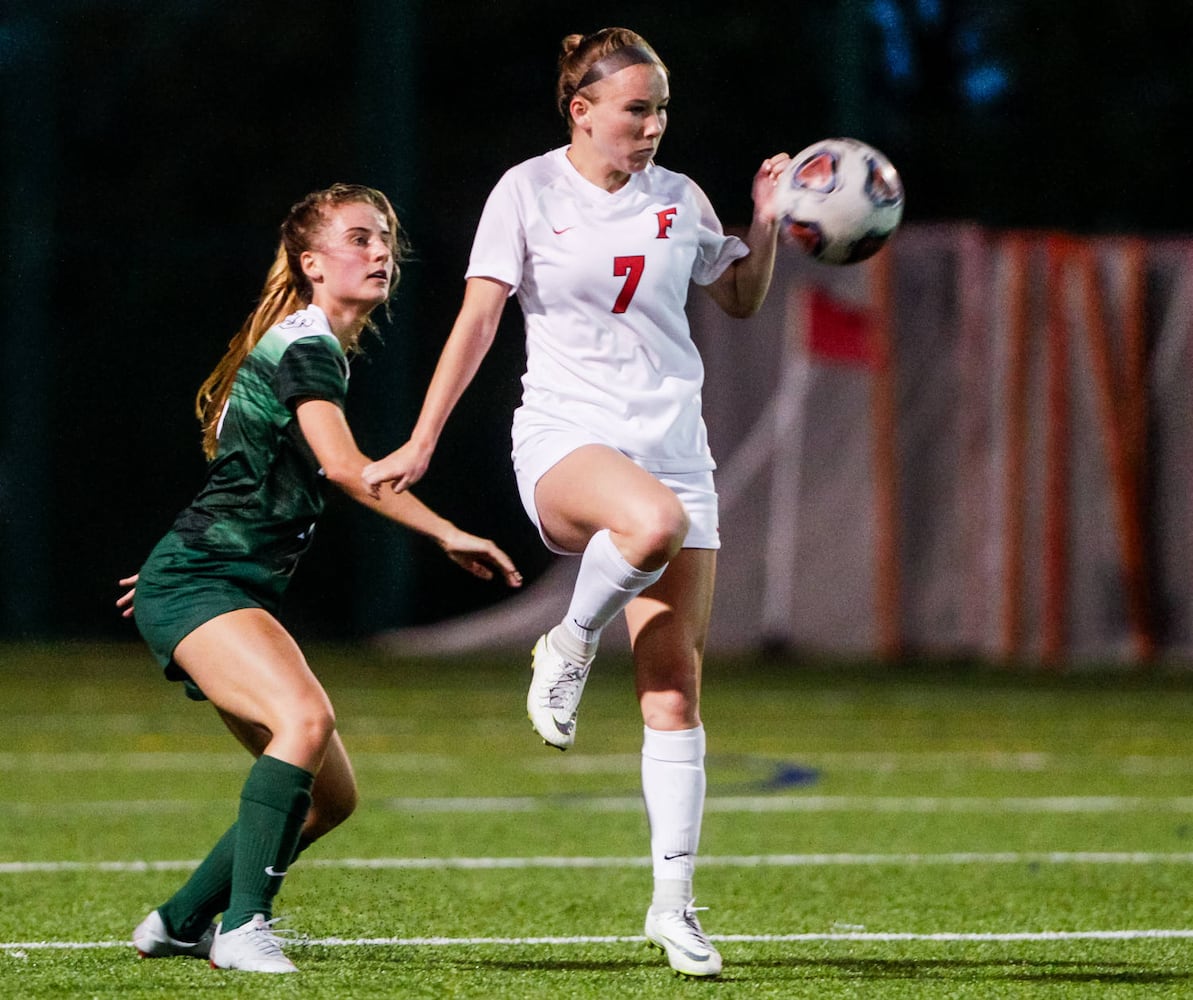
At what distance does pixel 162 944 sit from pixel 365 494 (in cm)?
121

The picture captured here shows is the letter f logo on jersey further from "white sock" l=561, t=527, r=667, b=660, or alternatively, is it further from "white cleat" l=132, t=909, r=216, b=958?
"white cleat" l=132, t=909, r=216, b=958

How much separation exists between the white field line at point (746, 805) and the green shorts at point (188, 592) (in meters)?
3.67

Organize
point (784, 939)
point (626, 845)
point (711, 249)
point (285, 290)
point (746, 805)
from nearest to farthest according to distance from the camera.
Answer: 1. point (285, 290)
2. point (711, 249)
3. point (784, 939)
4. point (626, 845)
5. point (746, 805)

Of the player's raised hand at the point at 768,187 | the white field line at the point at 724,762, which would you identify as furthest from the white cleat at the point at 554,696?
the white field line at the point at 724,762

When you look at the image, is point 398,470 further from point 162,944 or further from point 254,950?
point 162,944

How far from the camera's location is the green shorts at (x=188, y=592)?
4.76 metres

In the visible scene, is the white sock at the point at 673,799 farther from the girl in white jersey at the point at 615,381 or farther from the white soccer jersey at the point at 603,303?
the white soccer jersey at the point at 603,303

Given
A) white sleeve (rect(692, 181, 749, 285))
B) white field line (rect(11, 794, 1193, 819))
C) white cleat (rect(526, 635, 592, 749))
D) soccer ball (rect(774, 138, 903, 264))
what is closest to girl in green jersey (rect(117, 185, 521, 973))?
white cleat (rect(526, 635, 592, 749))

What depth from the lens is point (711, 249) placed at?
5195mm

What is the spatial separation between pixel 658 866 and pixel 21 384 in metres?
13.5

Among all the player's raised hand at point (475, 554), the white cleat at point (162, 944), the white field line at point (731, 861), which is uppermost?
the player's raised hand at point (475, 554)

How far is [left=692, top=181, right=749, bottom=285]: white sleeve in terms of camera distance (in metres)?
5.18

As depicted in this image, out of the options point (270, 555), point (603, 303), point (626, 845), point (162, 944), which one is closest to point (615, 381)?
point (603, 303)

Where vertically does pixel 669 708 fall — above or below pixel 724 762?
above
